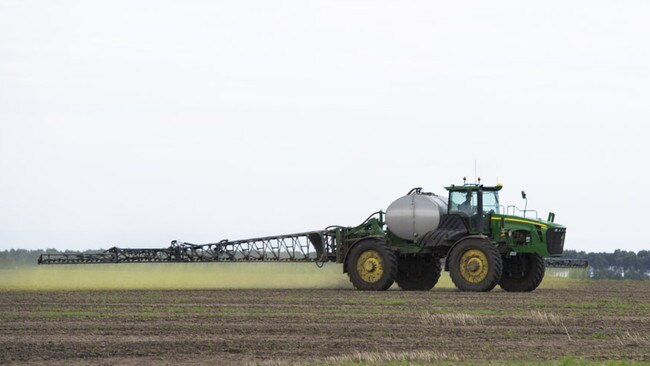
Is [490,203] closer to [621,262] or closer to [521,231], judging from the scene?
[521,231]

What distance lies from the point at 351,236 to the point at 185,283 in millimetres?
6850

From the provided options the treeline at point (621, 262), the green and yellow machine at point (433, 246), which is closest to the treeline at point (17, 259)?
the green and yellow machine at point (433, 246)

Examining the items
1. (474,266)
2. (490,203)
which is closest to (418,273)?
(490,203)

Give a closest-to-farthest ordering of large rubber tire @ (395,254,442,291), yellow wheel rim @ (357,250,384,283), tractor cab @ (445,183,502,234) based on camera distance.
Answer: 1. tractor cab @ (445,183,502,234)
2. yellow wheel rim @ (357,250,384,283)
3. large rubber tire @ (395,254,442,291)

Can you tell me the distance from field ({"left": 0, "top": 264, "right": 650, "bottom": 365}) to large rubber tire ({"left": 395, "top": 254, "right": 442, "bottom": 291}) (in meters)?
2.99

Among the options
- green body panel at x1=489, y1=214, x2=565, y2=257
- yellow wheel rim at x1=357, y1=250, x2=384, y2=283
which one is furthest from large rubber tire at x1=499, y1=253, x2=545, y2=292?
yellow wheel rim at x1=357, y1=250, x2=384, y2=283

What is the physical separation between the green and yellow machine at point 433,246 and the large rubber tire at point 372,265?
1.2 inches

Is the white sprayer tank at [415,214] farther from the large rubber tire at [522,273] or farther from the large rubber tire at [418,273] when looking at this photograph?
the large rubber tire at [522,273]

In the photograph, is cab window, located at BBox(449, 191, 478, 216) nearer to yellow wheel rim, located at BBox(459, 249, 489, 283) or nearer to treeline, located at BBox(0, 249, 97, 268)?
yellow wheel rim, located at BBox(459, 249, 489, 283)

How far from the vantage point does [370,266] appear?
35719 millimetres

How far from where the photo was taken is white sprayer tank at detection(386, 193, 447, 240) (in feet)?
116

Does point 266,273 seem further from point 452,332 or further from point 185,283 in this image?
point 452,332

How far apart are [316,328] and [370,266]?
567 inches

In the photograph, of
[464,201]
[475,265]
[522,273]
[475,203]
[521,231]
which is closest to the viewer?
[475,265]
